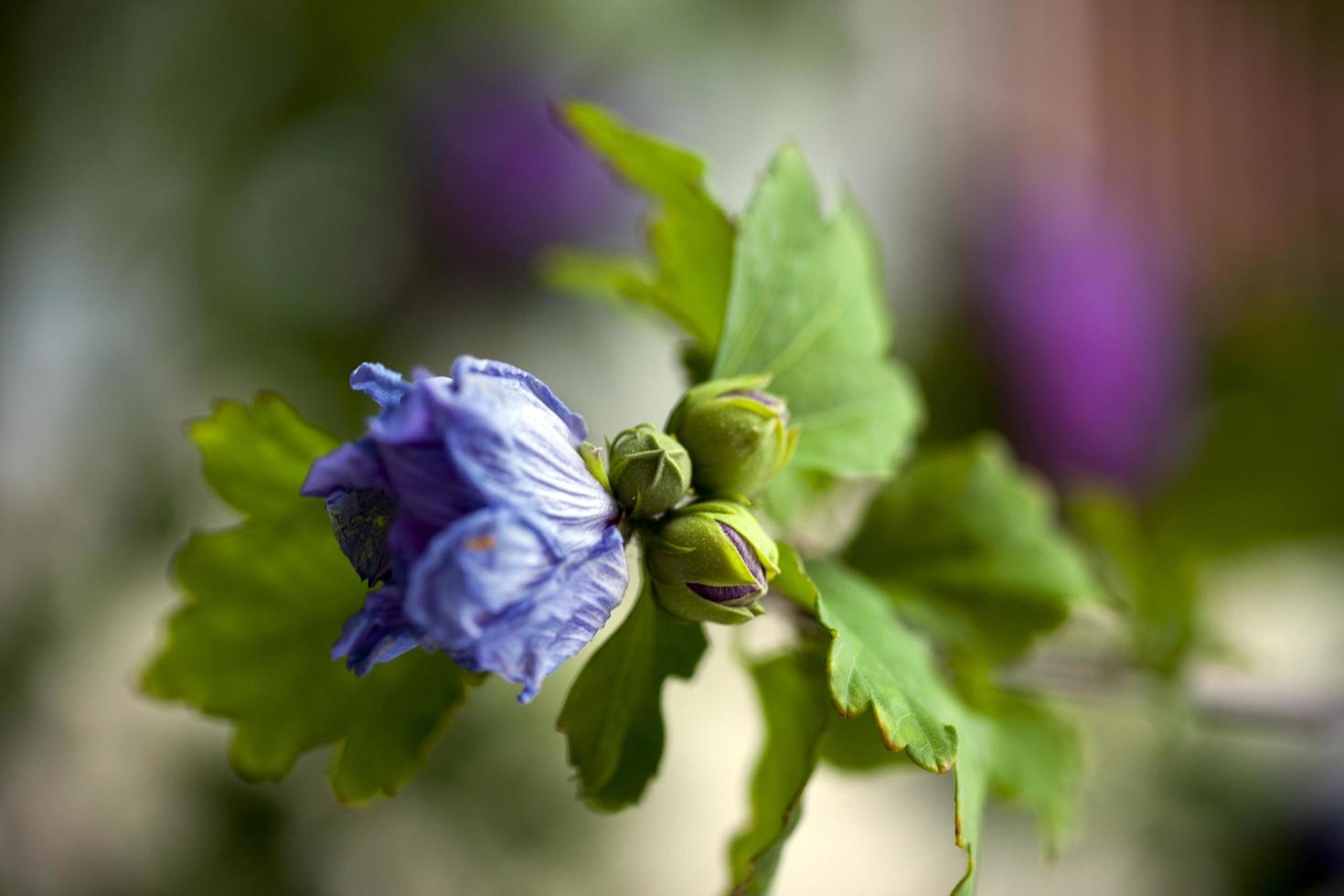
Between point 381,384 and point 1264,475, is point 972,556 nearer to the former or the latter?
point 381,384

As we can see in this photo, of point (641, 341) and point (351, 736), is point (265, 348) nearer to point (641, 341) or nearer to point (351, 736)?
point (641, 341)

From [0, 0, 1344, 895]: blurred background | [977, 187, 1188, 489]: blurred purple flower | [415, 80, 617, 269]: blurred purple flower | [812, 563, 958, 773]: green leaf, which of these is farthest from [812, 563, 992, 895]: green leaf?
[977, 187, 1188, 489]: blurred purple flower

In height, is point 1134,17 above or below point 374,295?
below

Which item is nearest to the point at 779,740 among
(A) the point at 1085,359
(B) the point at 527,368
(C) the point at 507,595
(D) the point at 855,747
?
(D) the point at 855,747

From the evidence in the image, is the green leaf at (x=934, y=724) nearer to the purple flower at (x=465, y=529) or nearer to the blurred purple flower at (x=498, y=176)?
the purple flower at (x=465, y=529)

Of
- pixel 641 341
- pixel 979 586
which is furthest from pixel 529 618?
pixel 641 341

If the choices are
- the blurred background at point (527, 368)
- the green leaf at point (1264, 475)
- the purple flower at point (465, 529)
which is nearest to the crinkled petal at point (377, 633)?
the purple flower at point (465, 529)

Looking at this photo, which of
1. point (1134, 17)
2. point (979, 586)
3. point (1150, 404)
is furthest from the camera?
point (1134, 17)
